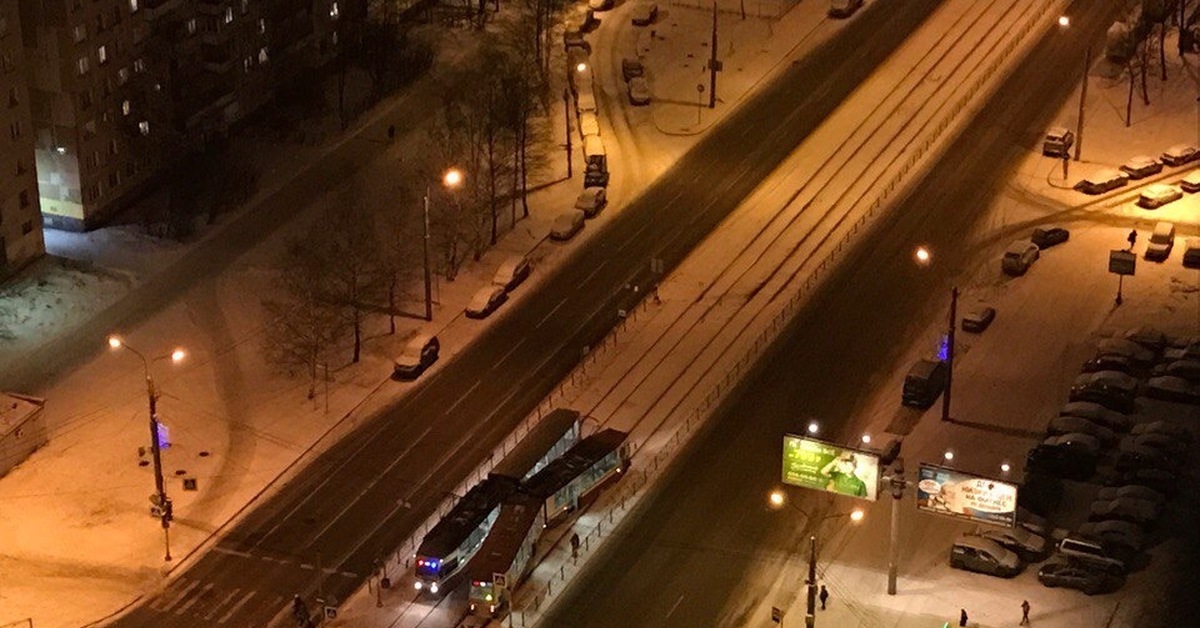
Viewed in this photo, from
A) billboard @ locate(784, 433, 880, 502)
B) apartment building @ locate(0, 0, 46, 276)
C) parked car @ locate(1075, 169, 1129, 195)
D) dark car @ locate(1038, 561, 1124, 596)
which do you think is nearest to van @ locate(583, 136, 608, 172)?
parked car @ locate(1075, 169, 1129, 195)

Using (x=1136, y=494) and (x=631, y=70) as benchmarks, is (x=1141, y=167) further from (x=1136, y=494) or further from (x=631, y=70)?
(x=1136, y=494)

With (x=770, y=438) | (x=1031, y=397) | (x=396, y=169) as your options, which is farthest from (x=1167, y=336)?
(x=396, y=169)

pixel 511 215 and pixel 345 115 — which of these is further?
pixel 345 115

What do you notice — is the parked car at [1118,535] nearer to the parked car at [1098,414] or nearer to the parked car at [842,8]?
the parked car at [1098,414]

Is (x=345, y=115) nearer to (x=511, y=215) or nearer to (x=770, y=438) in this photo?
(x=511, y=215)

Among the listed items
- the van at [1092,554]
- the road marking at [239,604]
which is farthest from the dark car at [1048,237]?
the road marking at [239,604]

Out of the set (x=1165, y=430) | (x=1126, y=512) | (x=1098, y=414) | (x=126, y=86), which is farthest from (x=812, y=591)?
(x=126, y=86)

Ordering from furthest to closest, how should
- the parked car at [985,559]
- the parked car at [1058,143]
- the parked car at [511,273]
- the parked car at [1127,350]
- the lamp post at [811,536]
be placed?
the parked car at [1058,143] < the parked car at [511,273] < the parked car at [1127,350] < the parked car at [985,559] < the lamp post at [811,536]
